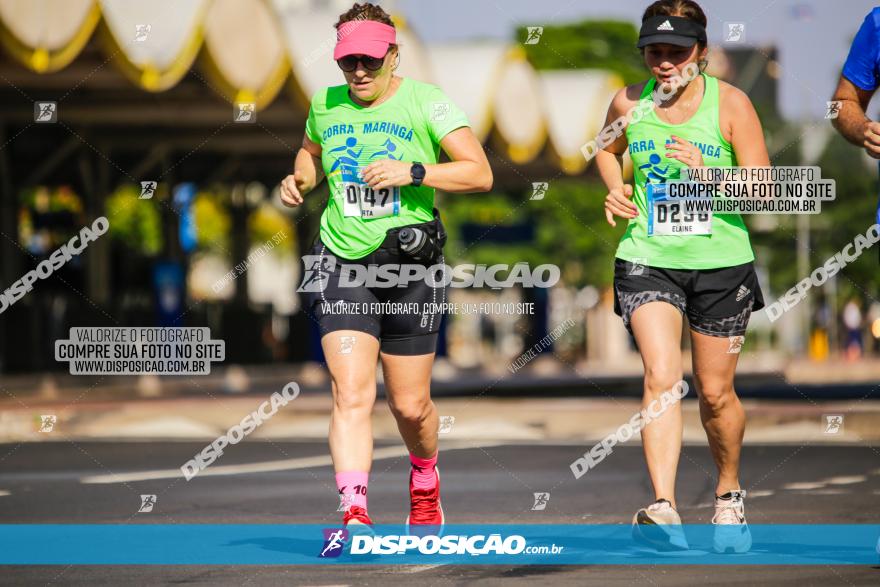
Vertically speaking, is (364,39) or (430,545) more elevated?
(364,39)

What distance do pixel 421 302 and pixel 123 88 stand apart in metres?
21.1

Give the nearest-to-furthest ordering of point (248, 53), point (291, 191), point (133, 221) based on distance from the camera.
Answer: point (291, 191) → point (248, 53) → point (133, 221)

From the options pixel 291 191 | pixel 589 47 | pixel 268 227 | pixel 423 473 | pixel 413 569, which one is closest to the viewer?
pixel 413 569

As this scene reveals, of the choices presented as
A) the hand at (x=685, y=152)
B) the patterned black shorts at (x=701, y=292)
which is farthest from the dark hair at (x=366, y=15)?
the patterned black shorts at (x=701, y=292)

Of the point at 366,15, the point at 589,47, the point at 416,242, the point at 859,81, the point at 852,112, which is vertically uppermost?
the point at 589,47

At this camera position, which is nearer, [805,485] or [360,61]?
[360,61]

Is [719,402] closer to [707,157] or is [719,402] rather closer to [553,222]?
[707,157]

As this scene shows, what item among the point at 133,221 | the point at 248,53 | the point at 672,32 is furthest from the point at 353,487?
the point at 133,221

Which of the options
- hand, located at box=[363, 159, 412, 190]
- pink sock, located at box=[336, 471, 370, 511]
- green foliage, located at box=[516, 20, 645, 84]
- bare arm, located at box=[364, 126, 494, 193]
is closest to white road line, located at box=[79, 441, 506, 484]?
pink sock, located at box=[336, 471, 370, 511]

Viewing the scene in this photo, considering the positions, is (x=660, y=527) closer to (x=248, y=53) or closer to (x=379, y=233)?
(x=379, y=233)

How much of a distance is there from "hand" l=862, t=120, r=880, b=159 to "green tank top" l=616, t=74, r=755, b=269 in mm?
684

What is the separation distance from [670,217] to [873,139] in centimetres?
92

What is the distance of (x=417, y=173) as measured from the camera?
700 cm

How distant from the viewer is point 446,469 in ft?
37.6
